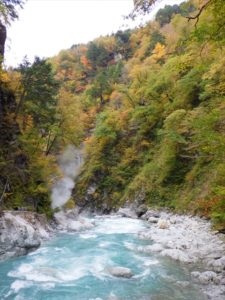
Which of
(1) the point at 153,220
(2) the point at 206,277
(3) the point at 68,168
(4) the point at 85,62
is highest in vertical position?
(4) the point at 85,62

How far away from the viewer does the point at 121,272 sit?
421 inches

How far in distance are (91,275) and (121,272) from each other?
95cm

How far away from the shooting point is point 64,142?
29078 millimetres

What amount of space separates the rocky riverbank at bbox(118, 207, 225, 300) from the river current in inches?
15.4

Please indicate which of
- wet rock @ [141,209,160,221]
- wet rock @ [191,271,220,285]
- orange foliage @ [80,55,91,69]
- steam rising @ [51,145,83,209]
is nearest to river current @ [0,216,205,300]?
wet rock @ [191,271,220,285]

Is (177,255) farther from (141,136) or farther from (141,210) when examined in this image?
(141,136)

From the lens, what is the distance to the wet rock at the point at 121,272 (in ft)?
34.7

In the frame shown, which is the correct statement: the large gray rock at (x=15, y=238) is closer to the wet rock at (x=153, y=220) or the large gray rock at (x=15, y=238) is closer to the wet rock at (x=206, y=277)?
the wet rock at (x=206, y=277)

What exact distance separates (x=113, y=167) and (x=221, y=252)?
24.8 m

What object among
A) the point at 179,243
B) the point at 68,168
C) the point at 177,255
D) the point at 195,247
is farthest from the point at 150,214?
the point at 68,168

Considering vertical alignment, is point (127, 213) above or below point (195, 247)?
below

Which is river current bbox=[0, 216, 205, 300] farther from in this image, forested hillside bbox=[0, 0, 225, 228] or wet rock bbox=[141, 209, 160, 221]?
wet rock bbox=[141, 209, 160, 221]

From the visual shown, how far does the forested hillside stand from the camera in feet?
41.7

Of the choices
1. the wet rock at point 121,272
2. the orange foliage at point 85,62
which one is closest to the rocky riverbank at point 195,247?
the wet rock at point 121,272
